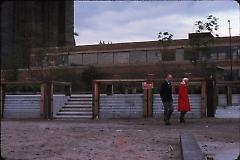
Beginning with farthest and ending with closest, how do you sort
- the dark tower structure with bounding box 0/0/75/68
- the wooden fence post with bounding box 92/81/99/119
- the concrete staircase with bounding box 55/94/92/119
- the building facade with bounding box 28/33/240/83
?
the building facade with bounding box 28/33/240/83 → the concrete staircase with bounding box 55/94/92/119 → the wooden fence post with bounding box 92/81/99/119 → the dark tower structure with bounding box 0/0/75/68

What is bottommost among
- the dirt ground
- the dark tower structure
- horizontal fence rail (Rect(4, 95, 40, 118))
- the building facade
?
the dirt ground

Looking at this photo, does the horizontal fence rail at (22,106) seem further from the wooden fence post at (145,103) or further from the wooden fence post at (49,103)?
the wooden fence post at (145,103)

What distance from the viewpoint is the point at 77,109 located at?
832 inches

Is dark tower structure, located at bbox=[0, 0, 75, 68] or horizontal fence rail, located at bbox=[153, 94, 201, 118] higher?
dark tower structure, located at bbox=[0, 0, 75, 68]

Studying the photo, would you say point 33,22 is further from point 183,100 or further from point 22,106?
point 22,106

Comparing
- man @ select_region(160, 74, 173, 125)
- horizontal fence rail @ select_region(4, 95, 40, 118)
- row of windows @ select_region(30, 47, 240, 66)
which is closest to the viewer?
man @ select_region(160, 74, 173, 125)

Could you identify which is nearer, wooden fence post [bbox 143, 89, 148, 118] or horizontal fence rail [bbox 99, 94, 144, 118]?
wooden fence post [bbox 143, 89, 148, 118]

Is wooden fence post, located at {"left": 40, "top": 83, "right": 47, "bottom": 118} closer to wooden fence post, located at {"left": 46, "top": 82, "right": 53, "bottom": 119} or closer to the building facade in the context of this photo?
wooden fence post, located at {"left": 46, "top": 82, "right": 53, "bottom": 119}

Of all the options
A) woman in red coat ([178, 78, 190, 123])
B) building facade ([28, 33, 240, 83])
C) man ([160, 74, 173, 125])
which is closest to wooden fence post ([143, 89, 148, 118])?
woman in red coat ([178, 78, 190, 123])

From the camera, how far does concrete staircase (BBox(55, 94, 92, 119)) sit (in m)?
20.4

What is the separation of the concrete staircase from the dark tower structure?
59.8 feet

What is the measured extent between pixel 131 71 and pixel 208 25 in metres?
36.9

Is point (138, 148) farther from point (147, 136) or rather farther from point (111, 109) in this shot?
point (111, 109)

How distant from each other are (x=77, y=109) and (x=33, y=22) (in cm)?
1944
